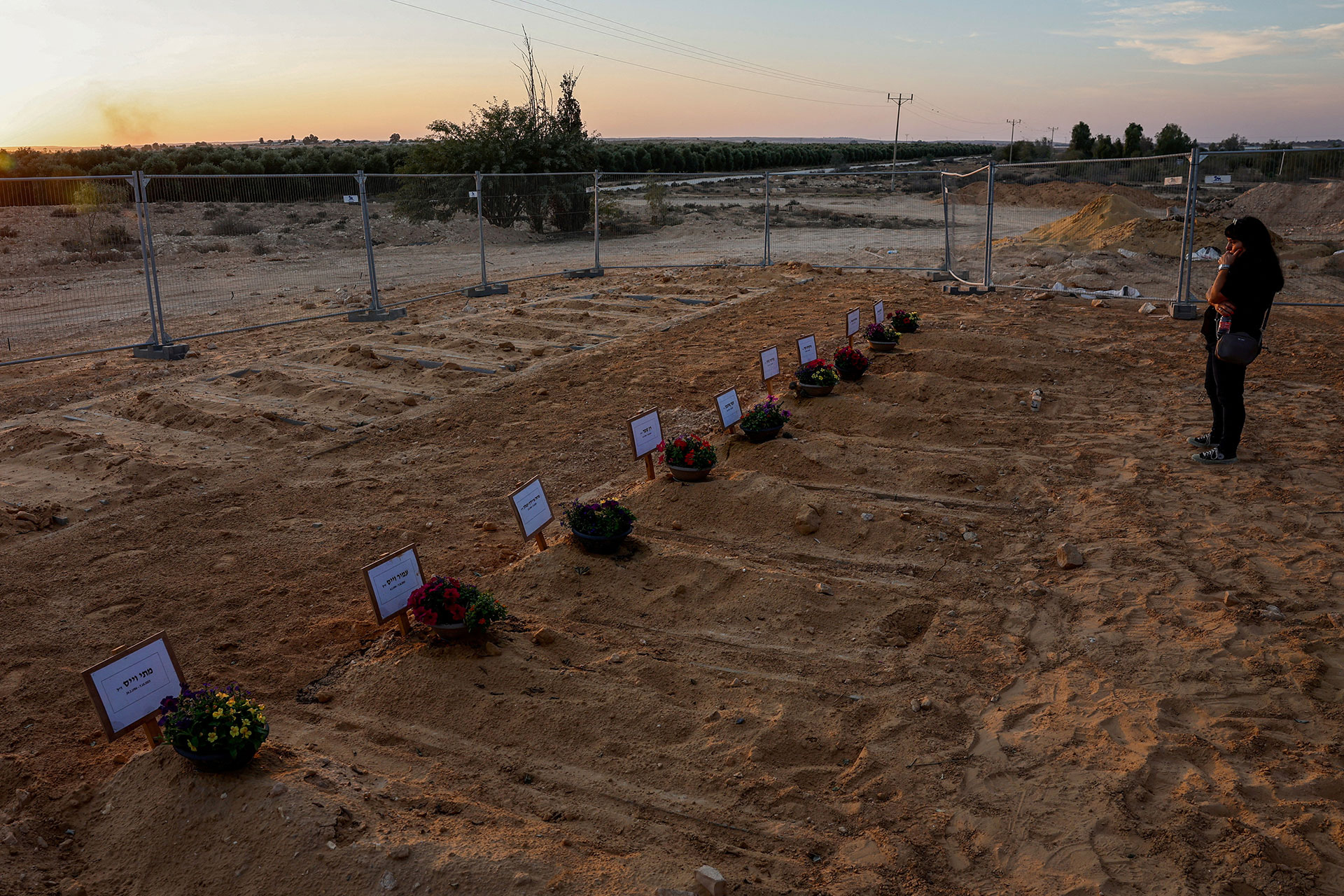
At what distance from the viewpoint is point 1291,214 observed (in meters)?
25.9

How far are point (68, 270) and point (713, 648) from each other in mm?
20151

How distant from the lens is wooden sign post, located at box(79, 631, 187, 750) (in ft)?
11.6

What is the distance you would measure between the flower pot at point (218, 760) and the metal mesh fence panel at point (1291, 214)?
39.8 ft

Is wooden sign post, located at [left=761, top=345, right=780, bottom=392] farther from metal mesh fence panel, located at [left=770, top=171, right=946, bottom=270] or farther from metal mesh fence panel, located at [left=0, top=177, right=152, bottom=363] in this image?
metal mesh fence panel, located at [left=0, top=177, right=152, bottom=363]

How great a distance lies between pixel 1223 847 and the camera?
10.8 ft

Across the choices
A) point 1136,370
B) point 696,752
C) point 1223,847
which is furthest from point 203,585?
point 1136,370

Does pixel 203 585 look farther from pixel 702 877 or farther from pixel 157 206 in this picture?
pixel 157 206

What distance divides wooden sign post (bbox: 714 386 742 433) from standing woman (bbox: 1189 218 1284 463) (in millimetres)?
3678

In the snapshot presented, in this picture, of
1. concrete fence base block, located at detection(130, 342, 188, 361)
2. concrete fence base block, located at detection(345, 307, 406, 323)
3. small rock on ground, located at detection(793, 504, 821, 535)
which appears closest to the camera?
small rock on ground, located at detection(793, 504, 821, 535)

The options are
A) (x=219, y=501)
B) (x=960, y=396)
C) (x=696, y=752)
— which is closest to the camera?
(x=696, y=752)

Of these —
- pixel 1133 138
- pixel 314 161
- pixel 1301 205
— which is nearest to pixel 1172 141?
pixel 1133 138

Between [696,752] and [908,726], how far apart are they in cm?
98

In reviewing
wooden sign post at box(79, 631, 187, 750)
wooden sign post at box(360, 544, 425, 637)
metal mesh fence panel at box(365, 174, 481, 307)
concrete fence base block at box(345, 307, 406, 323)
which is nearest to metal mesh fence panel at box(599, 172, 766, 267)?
metal mesh fence panel at box(365, 174, 481, 307)

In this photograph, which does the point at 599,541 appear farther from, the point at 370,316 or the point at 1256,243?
the point at 370,316
